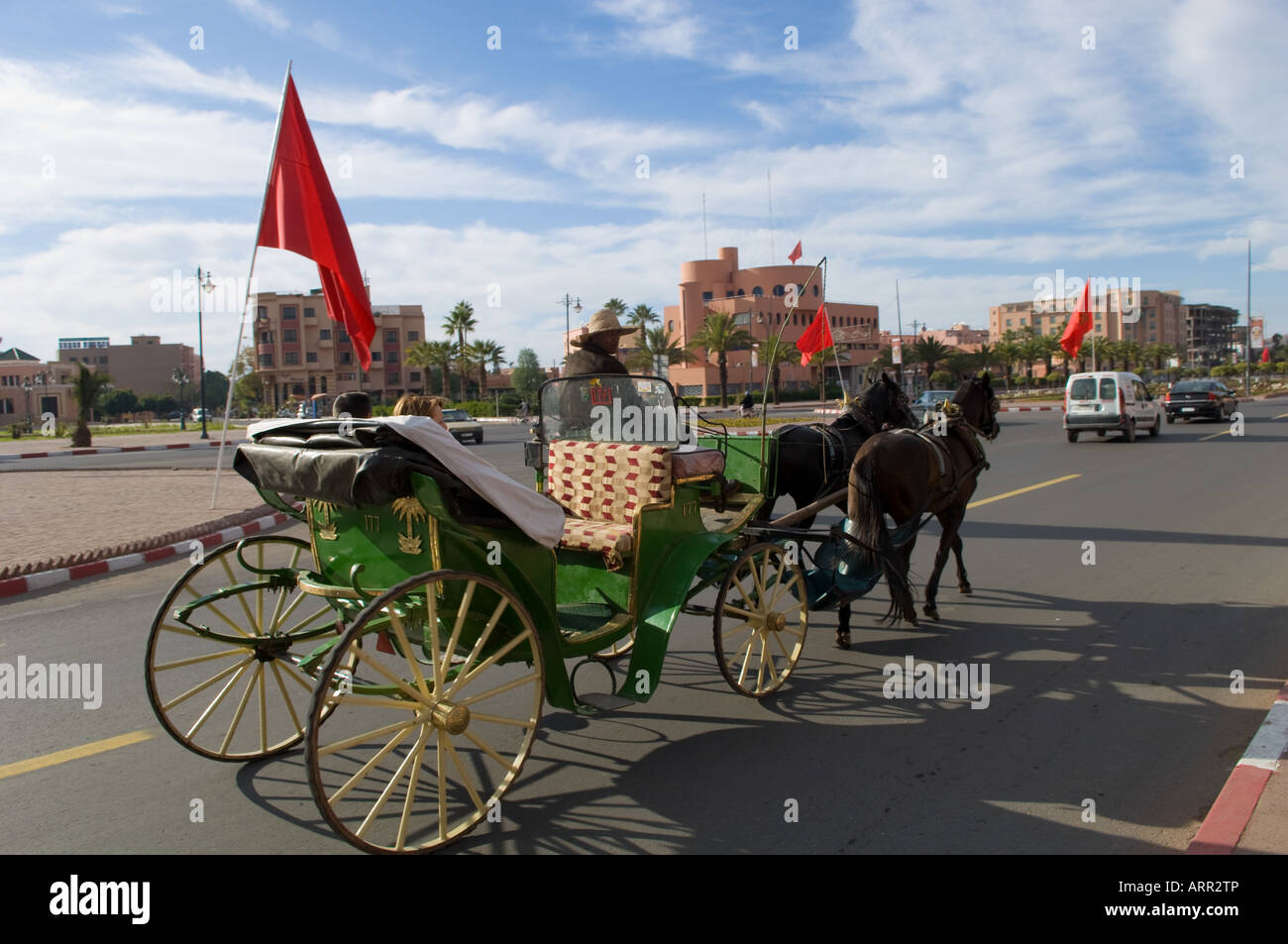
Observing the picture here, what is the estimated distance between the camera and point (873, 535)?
6.13m

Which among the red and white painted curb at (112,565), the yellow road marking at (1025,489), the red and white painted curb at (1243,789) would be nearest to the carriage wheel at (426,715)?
the red and white painted curb at (1243,789)

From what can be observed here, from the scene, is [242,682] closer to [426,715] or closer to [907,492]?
[426,715]

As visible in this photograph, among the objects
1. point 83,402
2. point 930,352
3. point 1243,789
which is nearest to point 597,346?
point 1243,789

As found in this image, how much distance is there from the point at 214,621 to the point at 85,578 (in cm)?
336

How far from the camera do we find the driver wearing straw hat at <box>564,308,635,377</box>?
18.8 ft

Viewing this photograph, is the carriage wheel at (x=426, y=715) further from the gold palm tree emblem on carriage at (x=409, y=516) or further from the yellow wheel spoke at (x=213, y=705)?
the yellow wheel spoke at (x=213, y=705)

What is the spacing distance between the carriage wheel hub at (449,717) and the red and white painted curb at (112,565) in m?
4.59

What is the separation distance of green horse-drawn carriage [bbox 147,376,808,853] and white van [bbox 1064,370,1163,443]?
806 inches

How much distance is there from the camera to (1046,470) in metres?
17.2

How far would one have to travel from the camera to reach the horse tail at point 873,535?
6039 millimetres

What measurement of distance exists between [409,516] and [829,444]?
15.5 feet
